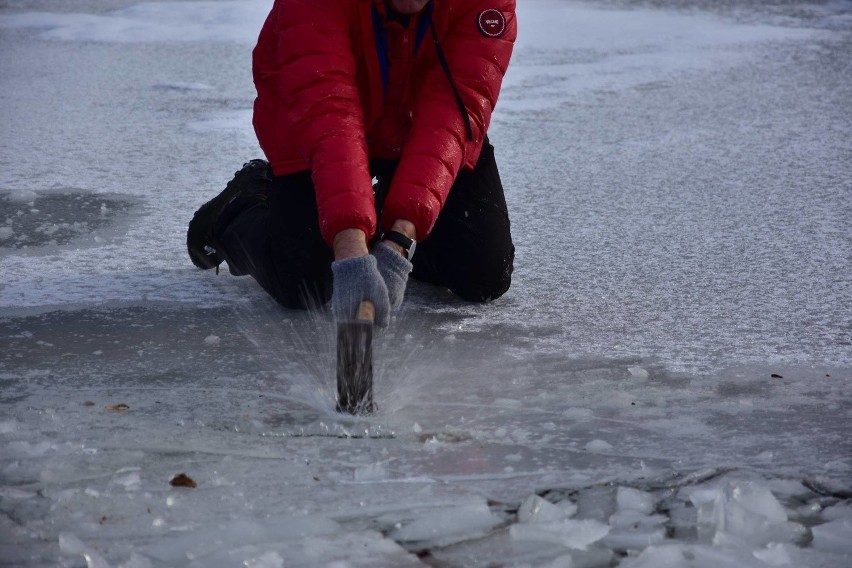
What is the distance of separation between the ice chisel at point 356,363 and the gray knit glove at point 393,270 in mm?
127

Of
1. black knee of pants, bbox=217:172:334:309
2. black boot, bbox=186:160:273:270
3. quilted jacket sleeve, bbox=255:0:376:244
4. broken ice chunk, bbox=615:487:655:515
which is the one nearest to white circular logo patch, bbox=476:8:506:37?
quilted jacket sleeve, bbox=255:0:376:244

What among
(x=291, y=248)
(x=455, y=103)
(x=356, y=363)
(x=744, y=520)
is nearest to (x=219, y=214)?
(x=291, y=248)

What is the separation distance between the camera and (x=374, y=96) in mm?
2678

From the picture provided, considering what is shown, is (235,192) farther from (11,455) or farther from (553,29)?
(553,29)

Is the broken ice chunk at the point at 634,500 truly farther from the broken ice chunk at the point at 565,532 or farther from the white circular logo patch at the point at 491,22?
the white circular logo patch at the point at 491,22

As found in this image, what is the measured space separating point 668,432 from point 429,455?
44cm

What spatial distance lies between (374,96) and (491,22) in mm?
309

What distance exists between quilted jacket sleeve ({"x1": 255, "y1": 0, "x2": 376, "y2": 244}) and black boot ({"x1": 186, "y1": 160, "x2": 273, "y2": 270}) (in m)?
0.40

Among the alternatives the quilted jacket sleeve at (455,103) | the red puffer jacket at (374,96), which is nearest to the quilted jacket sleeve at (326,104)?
the red puffer jacket at (374,96)

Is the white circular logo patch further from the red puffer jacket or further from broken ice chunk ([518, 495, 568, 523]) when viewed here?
broken ice chunk ([518, 495, 568, 523])

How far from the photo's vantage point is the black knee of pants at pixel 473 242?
279cm

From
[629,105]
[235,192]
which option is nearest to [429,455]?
[235,192]

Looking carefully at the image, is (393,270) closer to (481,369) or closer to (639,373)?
(481,369)

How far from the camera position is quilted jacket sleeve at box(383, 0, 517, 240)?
2.47 m
